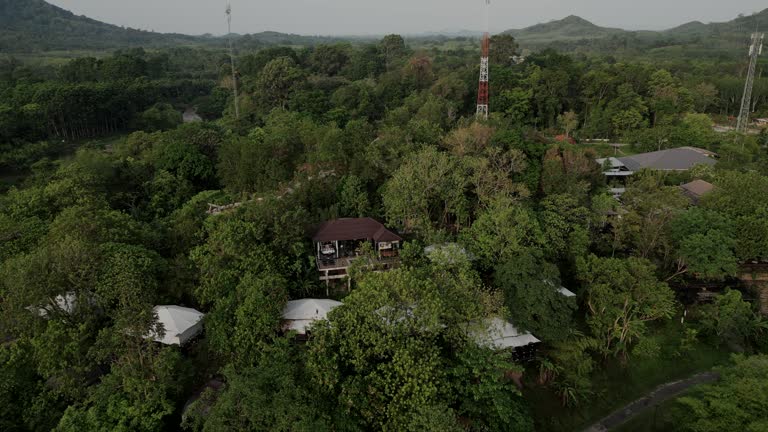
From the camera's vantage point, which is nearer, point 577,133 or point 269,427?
point 269,427

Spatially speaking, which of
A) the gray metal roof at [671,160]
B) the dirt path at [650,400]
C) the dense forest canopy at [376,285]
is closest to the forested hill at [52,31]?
the dense forest canopy at [376,285]

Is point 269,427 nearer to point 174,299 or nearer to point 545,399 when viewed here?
point 174,299

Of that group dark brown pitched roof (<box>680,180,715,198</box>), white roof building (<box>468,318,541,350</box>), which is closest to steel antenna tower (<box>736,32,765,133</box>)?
dark brown pitched roof (<box>680,180,715,198</box>)

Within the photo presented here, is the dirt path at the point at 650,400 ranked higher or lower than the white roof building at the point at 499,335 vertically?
lower

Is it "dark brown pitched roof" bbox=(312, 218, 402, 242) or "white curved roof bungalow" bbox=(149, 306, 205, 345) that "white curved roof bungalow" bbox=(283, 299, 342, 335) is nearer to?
A: "white curved roof bungalow" bbox=(149, 306, 205, 345)

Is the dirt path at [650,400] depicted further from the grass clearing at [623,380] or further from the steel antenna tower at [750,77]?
the steel antenna tower at [750,77]

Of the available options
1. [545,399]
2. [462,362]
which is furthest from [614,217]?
[462,362]

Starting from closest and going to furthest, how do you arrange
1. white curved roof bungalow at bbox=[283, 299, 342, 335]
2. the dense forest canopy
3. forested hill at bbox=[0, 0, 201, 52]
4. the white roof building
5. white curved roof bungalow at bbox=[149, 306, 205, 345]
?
the dense forest canopy
the white roof building
white curved roof bungalow at bbox=[149, 306, 205, 345]
white curved roof bungalow at bbox=[283, 299, 342, 335]
forested hill at bbox=[0, 0, 201, 52]
